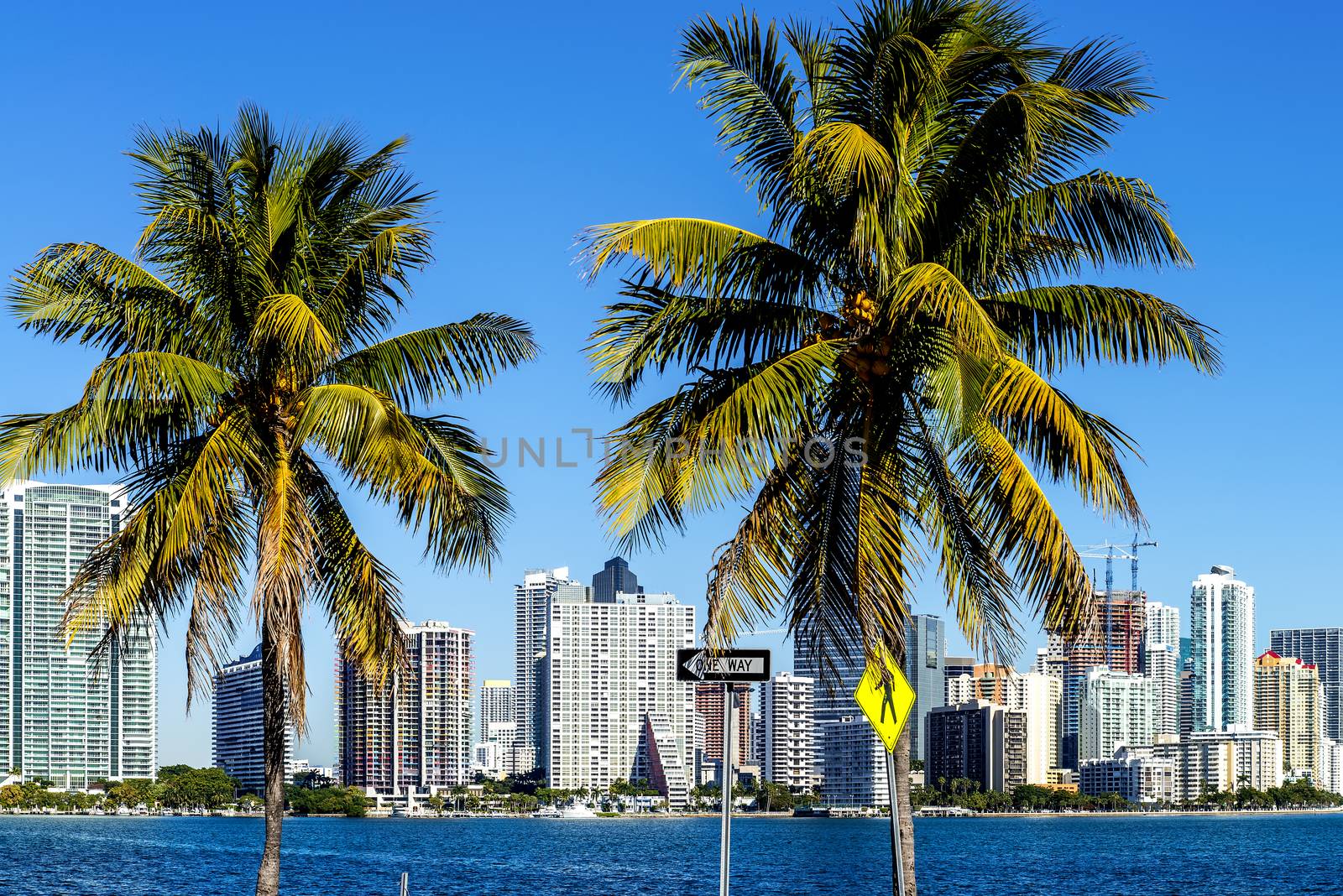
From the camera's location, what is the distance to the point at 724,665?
1233cm

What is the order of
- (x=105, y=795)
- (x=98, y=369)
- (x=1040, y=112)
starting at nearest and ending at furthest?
1. (x=1040, y=112)
2. (x=98, y=369)
3. (x=105, y=795)

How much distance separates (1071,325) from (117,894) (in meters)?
53.2

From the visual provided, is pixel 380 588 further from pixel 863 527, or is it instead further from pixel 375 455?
pixel 863 527

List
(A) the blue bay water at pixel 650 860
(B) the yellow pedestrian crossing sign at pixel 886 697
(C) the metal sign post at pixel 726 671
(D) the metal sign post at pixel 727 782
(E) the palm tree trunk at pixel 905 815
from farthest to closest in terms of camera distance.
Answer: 1. (A) the blue bay water at pixel 650 860
2. (E) the palm tree trunk at pixel 905 815
3. (B) the yellow pedestrian crossing sign at pixel 886 697
4. (C) the metal sign post at pixel 726 671
5. (D) the metal sign post at pixel 727 782

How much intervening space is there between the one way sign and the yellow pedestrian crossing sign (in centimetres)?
93

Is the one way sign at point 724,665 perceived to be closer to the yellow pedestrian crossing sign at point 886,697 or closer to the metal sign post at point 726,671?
the metal sign post at point 726,671

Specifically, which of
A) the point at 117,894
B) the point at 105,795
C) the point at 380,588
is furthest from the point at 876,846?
the point at 380,588

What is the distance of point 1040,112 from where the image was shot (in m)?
12.6

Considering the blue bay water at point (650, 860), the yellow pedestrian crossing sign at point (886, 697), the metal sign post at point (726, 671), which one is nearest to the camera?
the metal sign post at point (726, 671)

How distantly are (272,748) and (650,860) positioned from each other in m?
89.0

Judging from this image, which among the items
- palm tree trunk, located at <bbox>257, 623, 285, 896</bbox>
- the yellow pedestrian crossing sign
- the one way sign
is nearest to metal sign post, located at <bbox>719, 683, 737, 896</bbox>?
the one way sign

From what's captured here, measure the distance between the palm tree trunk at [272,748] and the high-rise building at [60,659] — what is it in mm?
1075

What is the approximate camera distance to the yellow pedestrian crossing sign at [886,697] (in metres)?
12.6

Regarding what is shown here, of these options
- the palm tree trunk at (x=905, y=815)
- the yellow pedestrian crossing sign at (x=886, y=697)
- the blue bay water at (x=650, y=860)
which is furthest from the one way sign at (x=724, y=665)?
the blue bay water at (x=650, y=860)
